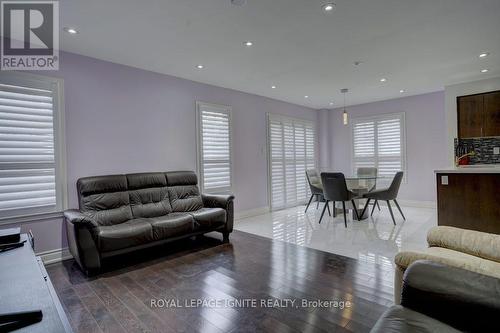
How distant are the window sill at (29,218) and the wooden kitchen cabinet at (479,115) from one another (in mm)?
6500

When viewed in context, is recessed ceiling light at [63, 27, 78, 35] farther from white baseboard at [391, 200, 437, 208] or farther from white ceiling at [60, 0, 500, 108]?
white baseboard at [391, 200, 437, 208]

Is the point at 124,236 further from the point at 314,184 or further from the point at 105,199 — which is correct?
the point at 314,184

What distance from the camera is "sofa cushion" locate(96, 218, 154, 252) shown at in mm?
2919

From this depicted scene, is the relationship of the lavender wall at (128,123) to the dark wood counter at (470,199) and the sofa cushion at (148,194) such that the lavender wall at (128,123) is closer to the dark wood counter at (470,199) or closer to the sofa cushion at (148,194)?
the sofa cushion at (148,194)

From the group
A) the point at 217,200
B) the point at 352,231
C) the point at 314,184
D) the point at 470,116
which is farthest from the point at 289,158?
the point at 470,116

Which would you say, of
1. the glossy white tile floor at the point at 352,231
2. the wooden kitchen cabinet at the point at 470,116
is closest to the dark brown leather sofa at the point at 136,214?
the glossy white tile floor at the point at 352,231

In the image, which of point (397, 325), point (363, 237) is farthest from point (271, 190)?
point (397, 325)

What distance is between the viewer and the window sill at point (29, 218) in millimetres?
3025

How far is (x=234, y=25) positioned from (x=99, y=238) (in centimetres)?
267

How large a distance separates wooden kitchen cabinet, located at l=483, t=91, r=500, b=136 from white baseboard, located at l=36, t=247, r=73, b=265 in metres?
6.68

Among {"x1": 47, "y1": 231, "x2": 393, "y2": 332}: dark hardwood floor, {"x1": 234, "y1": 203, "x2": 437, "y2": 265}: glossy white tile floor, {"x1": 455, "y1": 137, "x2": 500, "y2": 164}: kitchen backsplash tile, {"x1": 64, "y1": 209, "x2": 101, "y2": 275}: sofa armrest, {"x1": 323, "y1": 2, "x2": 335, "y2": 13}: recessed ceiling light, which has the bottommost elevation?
{"x1": 47, "y1": 231, "x2": 393, "y2": 332}: dark hardwood floor

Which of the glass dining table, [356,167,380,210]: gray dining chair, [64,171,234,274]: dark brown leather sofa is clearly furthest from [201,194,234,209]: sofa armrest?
[356,167,380,210]: gray dining chair

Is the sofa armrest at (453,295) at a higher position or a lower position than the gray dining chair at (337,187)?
lower

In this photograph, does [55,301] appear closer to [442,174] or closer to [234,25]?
[234,25]
